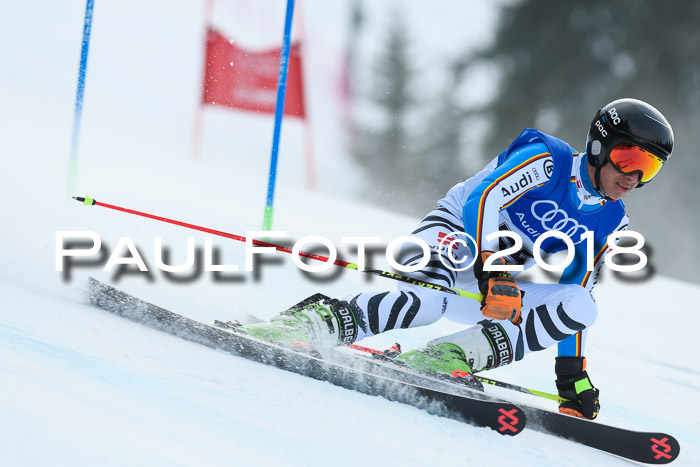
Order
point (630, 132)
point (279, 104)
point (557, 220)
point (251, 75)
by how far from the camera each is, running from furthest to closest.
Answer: point (251, 75) < point (279, 104) < point (557, 220) < point (630, 132)

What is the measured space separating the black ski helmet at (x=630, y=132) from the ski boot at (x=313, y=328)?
101cm

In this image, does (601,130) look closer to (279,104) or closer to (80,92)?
(279,104)

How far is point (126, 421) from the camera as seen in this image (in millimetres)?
1632

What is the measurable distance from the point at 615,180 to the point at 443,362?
2.91ft

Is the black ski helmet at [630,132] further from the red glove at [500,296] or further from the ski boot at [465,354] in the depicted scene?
the ski boot at [465,354]

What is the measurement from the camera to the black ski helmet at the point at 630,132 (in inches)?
100

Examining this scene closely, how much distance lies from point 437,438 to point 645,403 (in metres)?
1.77

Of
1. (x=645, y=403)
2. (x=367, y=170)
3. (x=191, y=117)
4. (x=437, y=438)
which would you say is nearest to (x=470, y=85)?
(x=367, y=170)

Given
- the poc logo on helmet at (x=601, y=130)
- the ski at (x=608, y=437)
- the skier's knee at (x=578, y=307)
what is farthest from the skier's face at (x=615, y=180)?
the ski at (x=608, y=437)

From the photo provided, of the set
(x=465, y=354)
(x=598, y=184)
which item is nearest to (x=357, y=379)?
(x=465, y=354)

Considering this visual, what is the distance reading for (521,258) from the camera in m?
2.97

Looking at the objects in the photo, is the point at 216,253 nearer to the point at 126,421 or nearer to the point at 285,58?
the point at 285,58

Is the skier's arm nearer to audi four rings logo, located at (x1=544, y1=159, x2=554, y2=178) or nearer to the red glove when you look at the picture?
audi four rings logo, located at (x1=544, y1=159, x2=554, y2=178)

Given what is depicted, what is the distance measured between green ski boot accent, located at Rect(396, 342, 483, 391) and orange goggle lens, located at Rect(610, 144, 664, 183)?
2.91 feet
